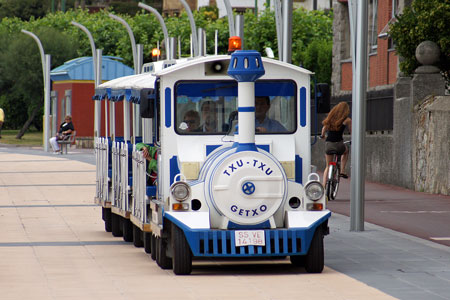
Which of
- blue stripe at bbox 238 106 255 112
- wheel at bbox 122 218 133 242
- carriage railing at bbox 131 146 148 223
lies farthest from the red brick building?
blue stripe at bbox 238 106 255 112

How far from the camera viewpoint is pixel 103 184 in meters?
16.5

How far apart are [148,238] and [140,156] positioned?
3.34 ft

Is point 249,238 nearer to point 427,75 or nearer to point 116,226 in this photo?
point 116,226

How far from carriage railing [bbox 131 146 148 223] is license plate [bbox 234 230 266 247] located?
6.30ft

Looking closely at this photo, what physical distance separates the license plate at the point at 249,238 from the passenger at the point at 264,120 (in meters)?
1.49

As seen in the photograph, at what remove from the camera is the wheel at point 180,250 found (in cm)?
1139

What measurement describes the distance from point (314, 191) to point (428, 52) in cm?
1301

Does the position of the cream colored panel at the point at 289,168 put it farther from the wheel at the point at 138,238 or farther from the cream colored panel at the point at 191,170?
the wheel at the point at 138,238

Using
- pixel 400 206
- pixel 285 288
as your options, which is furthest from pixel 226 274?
pixel 400 206

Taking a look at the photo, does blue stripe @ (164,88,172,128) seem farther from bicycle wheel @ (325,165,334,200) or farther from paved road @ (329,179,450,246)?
bicycle wheel @ (325,165,334,200)

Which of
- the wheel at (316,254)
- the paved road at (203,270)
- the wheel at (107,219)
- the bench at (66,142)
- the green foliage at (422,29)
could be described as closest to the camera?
the paved road at (203,270)

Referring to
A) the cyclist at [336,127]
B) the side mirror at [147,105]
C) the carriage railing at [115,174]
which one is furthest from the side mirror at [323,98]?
the cyclist at [336,127]

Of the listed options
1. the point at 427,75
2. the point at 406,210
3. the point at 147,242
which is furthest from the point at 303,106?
the point at 427,75

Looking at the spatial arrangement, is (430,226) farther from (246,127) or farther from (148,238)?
(246,127)
